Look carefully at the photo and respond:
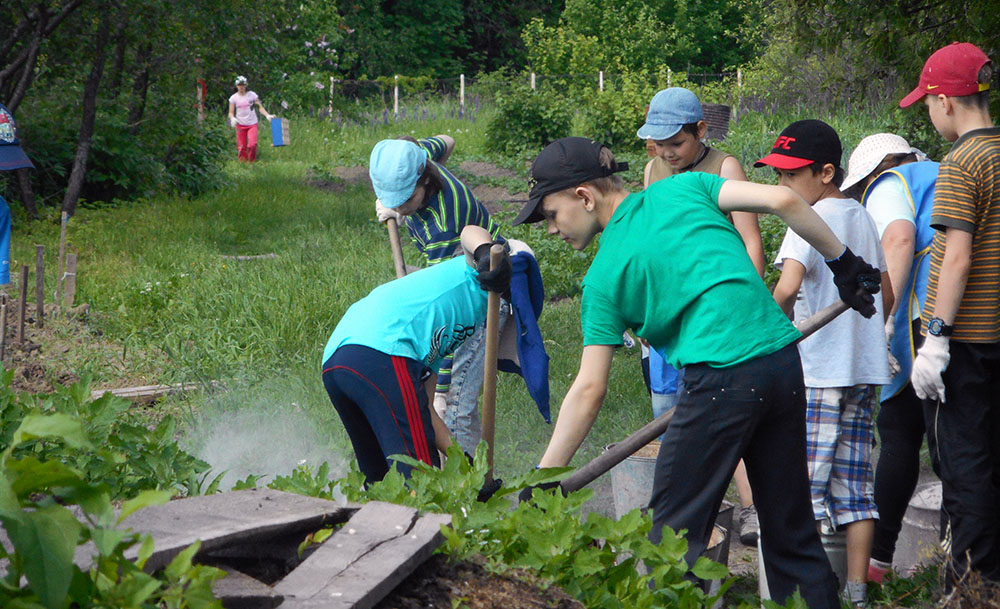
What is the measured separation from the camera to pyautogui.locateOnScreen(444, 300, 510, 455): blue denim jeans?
436 centimetres

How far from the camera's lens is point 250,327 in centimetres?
705

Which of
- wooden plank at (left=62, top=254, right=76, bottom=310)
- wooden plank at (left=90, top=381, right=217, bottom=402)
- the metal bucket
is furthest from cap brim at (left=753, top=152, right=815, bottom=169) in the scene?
wooden plank at (left=62, top=254, right=76, bottom=310)

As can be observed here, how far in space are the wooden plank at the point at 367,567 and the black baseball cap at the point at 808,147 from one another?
2.05m

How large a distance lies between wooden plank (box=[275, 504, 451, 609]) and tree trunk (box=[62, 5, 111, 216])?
411 inches

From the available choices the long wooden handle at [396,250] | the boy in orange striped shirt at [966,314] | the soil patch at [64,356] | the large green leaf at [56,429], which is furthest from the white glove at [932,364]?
the soil patch at [64,356]

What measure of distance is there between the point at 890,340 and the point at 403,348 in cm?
197

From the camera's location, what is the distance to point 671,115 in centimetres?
408

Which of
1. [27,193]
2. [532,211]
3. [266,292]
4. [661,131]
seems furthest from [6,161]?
[27,193]

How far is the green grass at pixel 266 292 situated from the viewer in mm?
5703

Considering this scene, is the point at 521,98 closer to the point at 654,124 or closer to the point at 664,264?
the point at 654,124

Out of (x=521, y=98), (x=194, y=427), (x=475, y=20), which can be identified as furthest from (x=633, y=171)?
(x=475, y=20)

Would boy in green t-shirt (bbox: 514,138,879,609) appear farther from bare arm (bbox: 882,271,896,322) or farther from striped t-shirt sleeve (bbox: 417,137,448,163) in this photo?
striped t-shirt sleeve (bbox: 417,137,448,163)

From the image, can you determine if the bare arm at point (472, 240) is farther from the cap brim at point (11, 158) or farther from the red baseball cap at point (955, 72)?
the cap brim at point (11, 158)

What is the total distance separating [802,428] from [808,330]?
53 cm
